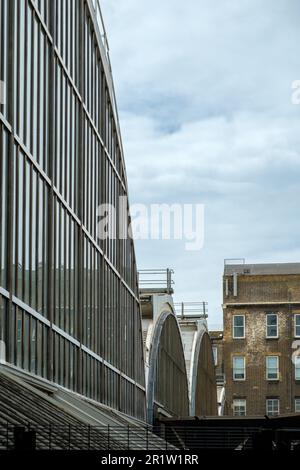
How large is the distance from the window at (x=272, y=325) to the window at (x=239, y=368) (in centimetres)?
314

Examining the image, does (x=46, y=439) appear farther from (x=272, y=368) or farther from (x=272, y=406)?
(x=272, y=368)

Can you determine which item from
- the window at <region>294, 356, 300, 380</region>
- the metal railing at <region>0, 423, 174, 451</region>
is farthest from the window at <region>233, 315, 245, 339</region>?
the metal railing at <region>0, 423, 174, 451</region>

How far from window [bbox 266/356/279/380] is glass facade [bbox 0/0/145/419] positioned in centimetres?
4993

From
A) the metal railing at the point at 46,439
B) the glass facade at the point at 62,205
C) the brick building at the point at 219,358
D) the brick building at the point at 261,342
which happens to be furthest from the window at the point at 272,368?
the metal railing at the point at 46,439

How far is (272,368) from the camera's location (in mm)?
104750

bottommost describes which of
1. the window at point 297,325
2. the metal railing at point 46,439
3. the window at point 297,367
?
the metal railing at point 46,439

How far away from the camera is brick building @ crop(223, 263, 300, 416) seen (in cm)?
10419

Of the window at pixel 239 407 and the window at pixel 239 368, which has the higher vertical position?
the window at pixel 239 368

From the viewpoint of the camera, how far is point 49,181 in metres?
36.9

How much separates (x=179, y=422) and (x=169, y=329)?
9122 millimetres

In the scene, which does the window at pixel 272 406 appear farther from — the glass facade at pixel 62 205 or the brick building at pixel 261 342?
the glass facade at pixel 62 205

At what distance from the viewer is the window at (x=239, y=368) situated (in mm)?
104875

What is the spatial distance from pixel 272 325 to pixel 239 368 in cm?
464
